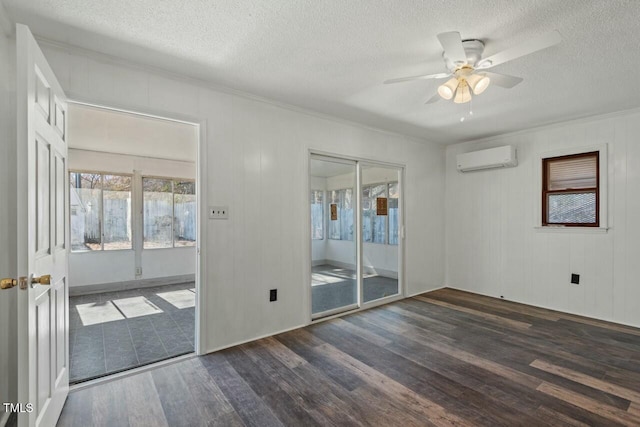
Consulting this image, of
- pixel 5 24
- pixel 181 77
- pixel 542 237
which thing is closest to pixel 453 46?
pixel 181 77

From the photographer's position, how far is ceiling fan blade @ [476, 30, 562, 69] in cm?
Answer: 170

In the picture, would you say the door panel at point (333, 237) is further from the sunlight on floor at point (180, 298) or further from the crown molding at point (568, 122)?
the crown molding at point (568, 122)

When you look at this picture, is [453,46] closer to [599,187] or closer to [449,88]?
[449,88]

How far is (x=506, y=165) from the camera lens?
14.9ft

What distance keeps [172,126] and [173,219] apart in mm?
2488

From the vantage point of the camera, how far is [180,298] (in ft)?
16.1

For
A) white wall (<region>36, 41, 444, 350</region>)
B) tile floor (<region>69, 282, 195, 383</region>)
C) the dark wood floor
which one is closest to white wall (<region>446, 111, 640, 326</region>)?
the dark wood floor

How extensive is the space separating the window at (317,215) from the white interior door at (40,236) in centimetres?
236

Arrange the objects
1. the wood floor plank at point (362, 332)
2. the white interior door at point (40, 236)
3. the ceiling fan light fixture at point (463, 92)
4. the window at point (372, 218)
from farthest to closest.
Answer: the window at point (372, 218)
the wood floor plank at point (362, 332)
the ceiling fan light fixture at point (463, 92)
the white interior door at point (40, 236)

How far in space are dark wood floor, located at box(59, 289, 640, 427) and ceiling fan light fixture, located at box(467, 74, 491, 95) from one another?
2.25 m

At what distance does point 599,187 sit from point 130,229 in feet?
23.7

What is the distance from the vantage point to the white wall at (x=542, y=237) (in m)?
3.61

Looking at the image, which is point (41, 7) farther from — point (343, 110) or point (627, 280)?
point (627, 280)

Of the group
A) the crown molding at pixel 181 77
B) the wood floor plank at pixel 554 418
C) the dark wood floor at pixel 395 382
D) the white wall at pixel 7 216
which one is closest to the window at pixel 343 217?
the crown molding at pixel 181 77
